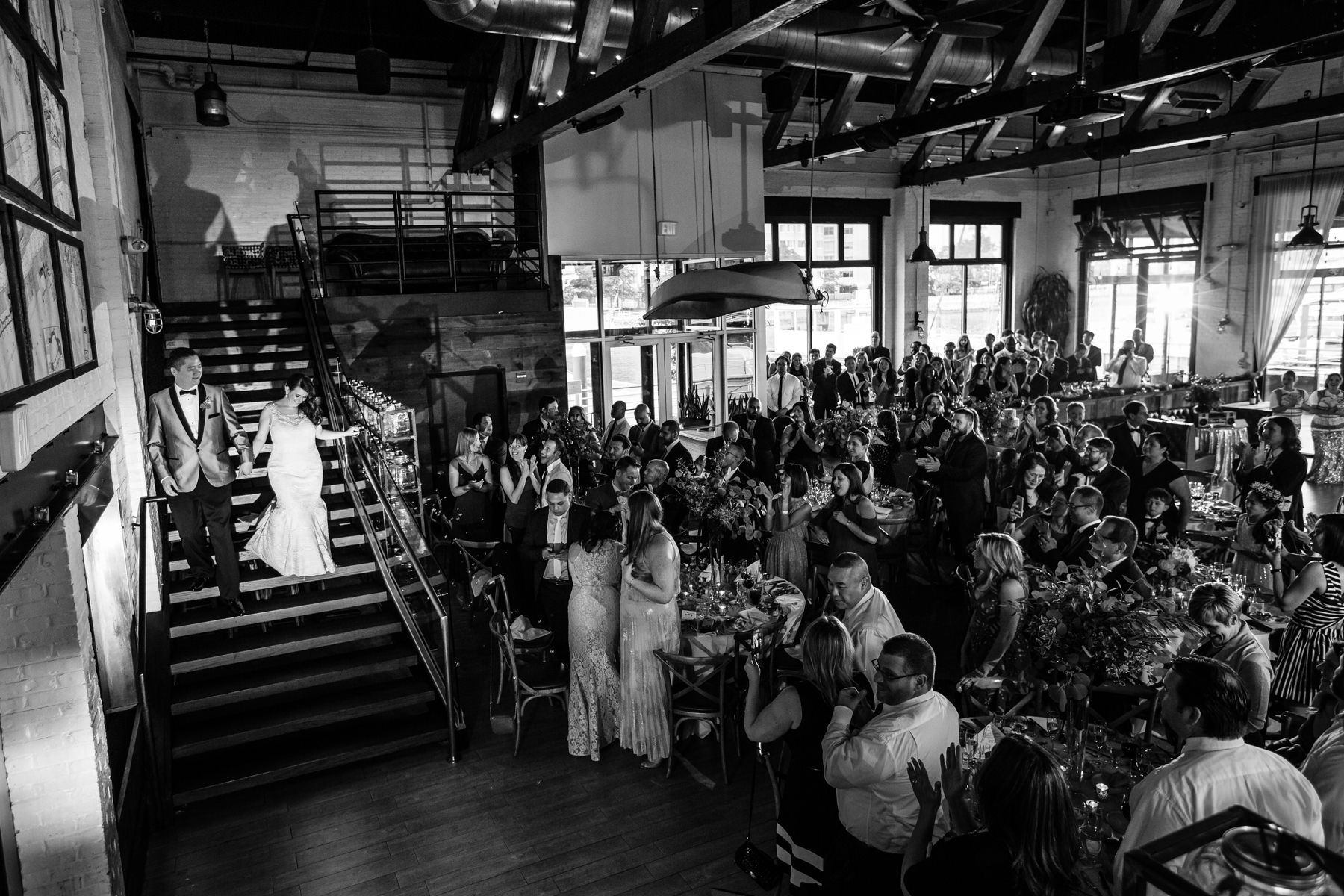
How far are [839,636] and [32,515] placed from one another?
286 cm

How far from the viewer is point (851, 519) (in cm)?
650

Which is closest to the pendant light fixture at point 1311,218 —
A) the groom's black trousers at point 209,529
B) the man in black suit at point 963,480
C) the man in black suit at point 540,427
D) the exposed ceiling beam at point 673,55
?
the man in black suit at point 963,480

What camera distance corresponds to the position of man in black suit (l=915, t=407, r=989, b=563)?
774 cm

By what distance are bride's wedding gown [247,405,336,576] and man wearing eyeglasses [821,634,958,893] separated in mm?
4535

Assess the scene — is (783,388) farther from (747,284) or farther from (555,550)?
(747,284)

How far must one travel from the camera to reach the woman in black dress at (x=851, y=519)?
21.1 ft

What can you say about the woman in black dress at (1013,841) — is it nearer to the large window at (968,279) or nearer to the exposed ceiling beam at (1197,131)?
the exposed ceiling beam at (1197,131)

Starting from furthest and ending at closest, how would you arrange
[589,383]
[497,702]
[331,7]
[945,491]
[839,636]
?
[589,383] → [331,7] → [945,491] → [497,702] → [839,636]

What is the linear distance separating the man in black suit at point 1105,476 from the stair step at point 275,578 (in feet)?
18.0

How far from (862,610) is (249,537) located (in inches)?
194

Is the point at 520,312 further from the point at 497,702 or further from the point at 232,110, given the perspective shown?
the point at 497,702

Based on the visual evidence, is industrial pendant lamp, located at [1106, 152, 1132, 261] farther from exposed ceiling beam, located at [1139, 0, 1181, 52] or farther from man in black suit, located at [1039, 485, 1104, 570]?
man in black suit, located at [1039, 485, 1104, 570]

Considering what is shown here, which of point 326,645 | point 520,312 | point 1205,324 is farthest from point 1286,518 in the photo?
point 1205,324

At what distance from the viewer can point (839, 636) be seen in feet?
11.0
